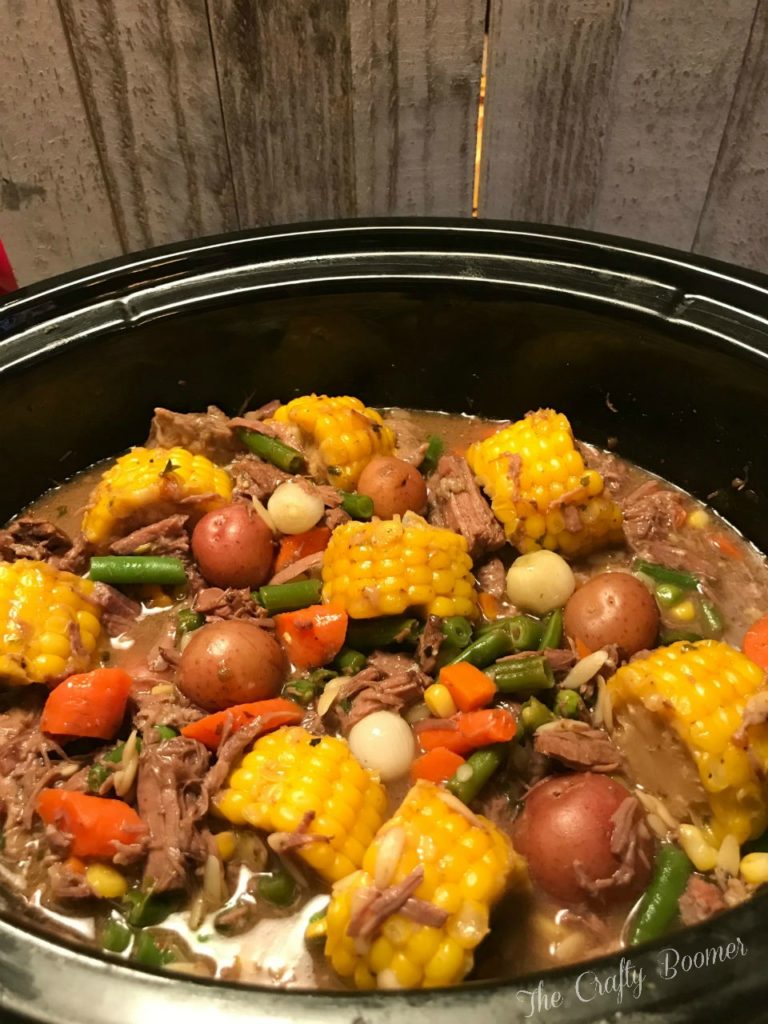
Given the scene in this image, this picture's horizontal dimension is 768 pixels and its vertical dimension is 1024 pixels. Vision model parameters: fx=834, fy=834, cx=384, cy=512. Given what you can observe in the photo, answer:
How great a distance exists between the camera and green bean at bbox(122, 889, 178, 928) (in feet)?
4.47

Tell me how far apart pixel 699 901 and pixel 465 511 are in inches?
35.0

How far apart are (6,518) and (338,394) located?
2.96 ft

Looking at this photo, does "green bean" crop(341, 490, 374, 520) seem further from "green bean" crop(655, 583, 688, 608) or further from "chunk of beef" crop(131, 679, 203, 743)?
"green bean" crop(655, 583, 688, 608)

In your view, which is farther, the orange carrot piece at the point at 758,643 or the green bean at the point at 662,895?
the orange carrot piece at the point at 758,643

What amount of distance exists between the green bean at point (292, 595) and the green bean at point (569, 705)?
53 cm

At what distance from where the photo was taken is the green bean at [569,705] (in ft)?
5.11

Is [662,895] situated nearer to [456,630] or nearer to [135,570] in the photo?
[456,630]

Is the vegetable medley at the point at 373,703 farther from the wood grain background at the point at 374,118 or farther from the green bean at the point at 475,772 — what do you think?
the wood grain background at the point at 374,118

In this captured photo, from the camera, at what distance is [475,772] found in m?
1.47

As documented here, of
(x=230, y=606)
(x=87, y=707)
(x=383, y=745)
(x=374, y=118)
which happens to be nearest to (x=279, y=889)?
(x=383, y=745)

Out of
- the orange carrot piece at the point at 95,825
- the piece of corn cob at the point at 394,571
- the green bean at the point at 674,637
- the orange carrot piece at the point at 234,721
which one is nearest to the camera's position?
the orange carrot piece at the point at 95,825

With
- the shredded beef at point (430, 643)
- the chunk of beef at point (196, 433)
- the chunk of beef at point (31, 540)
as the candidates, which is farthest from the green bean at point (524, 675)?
the chunk of beef at point (31, 540)

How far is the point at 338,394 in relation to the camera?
7.47 ft

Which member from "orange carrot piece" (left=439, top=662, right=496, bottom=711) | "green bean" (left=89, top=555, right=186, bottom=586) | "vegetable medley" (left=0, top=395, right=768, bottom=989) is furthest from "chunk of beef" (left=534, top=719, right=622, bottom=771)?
"green bean" (left=89, top=555, right=186, bottom=586)
